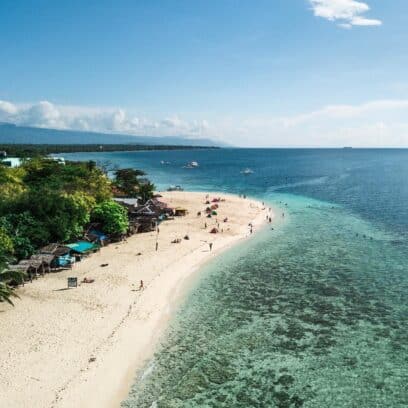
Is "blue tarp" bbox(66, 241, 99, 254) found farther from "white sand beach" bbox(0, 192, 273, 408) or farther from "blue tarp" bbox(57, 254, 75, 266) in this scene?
"blue tarp" bbox(57, 254, 75, 266)

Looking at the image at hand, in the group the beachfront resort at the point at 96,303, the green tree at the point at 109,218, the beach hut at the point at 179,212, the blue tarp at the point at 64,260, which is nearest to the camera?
the beachfront resort at the point at 96,303

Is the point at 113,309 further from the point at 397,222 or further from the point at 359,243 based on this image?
the point at 397,222

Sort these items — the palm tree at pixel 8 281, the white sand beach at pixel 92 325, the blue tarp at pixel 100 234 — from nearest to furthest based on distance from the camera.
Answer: the white sand beach at pixel 92 325 → the palm tree at pixel 8 281 → the blue tarp at pixel 100 234

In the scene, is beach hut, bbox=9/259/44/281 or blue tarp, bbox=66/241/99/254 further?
blue tarp, bbox=66/241/99/254

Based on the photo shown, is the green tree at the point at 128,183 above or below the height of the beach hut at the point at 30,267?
above

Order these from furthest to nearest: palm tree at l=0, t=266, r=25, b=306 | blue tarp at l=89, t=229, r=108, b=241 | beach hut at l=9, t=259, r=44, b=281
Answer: blue tarp at l=89, t=229, r=108, b=241 < beach hut at l=9, t=259, r=44, b=281 < palm tree at l=0, t=266, r=25, b=306

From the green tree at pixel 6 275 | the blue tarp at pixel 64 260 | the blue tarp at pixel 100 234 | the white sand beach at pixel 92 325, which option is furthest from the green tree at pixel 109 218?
the green tree at pixel 6 275

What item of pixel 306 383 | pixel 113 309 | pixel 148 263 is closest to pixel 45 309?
pixel 113 309

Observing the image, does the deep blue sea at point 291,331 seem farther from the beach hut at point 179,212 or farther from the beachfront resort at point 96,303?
the beach hut at point 179,212

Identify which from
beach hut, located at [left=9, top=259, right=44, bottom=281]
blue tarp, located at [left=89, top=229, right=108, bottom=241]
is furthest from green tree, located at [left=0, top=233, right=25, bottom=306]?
blue tarp, located at [left=89, top=229, right=108, bottom=241]
